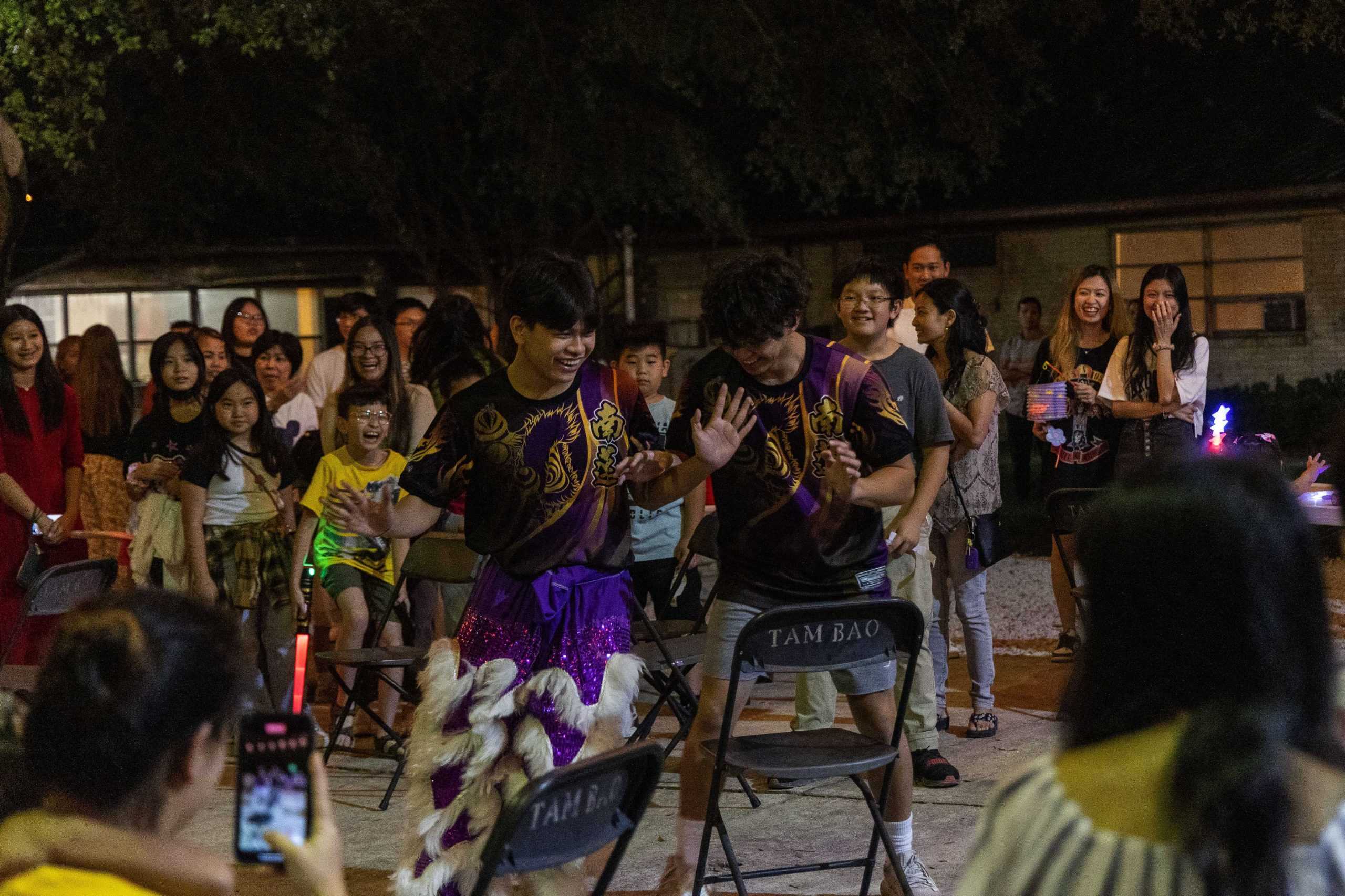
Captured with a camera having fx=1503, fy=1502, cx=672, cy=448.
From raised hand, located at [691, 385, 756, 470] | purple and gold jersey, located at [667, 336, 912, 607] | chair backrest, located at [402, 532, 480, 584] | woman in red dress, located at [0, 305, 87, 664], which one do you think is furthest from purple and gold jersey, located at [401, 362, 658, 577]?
woman in red dress, located at [0, 305, 87, 664]

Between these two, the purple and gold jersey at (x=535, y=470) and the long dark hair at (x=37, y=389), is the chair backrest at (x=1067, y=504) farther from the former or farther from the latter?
the long dark hair at (x=37, y=389)

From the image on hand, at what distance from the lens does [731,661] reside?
4.35m

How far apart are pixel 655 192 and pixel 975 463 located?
13.1 m

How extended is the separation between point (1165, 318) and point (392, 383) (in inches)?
144

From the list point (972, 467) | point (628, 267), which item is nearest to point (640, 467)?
point (972, 467)

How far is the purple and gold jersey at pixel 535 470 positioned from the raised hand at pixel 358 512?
0.37ft

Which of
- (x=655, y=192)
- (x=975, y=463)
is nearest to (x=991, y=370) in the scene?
(x=975, y=463)

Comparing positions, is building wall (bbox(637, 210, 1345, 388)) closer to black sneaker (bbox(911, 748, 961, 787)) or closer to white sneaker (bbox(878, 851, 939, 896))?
black sneaker (bbox(911, 748, 961, 787))

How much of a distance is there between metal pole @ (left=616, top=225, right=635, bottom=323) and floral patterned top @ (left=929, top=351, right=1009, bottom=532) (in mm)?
15844

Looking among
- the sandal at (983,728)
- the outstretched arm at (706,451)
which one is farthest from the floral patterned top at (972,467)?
the outstretched arm at (706,451)

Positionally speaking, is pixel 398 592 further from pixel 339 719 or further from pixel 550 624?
pixel 550 624

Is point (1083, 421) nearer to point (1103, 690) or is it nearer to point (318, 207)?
point (1103, 690)

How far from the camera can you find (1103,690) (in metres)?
1.76

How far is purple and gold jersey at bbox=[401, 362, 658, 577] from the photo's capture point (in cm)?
409
